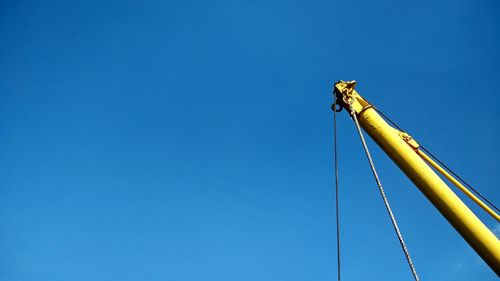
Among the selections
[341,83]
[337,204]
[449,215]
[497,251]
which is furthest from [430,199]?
[341,83]

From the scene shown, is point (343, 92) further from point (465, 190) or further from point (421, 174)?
point (465, 190)

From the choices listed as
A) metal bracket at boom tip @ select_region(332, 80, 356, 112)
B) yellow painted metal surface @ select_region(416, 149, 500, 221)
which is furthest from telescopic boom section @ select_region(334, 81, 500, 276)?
yellow painted metal surface @ select_region(416, 149, 500, 221)


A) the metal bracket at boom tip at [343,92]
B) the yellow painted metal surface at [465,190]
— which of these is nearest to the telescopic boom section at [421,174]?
the metal bracket at boom tip at [343,92]

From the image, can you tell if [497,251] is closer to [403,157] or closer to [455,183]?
[455,183]

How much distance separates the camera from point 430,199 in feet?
16.5

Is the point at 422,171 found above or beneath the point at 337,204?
beneath

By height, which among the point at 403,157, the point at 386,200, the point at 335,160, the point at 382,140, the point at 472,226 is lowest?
the point at 472,226

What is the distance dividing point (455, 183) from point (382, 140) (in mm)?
1376

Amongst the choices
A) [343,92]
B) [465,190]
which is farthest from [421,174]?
[343,92]

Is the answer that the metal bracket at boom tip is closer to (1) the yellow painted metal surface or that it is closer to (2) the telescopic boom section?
(2) the telescopic boom section

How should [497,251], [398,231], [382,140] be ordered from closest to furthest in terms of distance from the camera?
[497,251], [398,231], [382,140]

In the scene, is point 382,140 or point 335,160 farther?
point 335,160

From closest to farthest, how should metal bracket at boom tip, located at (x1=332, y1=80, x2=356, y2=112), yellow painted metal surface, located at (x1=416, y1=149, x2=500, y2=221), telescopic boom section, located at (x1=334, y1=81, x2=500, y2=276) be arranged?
telescopic boom section, located at (x1=334, y1=81, x2=500, y2=276) < yellow painted metal surface, located at (x1=416, y1=149, x2=500, y2=221) < metal bracket at boom tip, located at (x1=332, y1=80, x2=356, y2=112)

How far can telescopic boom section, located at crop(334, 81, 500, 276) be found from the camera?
4.39 m
